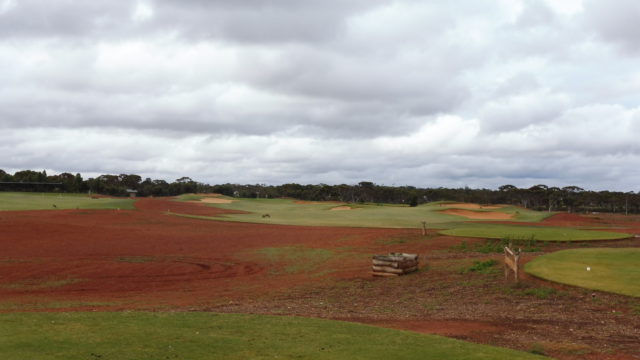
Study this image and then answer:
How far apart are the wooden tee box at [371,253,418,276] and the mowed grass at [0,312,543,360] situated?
37.3 feet

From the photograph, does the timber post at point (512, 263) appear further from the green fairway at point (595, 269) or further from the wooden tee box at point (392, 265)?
the wooden tee box at point (392, 265)

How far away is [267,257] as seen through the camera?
33.1 m

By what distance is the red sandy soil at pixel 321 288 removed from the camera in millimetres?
14570

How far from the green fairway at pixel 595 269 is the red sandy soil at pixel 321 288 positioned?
2.37ft

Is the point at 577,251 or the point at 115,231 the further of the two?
the point at 115,231

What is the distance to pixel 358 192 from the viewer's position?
157 m

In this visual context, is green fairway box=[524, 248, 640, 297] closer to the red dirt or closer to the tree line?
the red dirt

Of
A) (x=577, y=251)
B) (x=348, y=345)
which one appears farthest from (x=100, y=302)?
(x=577, y=251)

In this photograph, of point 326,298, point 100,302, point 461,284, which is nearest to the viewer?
point 100,302

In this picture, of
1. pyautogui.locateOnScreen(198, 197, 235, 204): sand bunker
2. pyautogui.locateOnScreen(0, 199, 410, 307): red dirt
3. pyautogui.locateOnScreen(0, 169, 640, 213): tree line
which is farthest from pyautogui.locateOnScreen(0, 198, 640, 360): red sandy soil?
pyautogui.locateOnScreen(0, 169, 640, 213): tree line

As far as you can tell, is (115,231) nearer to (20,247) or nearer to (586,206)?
(20,247)

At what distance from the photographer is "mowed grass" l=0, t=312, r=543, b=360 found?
32.2 feet

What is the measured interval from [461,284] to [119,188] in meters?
140

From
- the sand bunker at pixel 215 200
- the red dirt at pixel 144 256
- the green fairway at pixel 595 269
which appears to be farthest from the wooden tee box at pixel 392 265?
the sand bunker at pixel 215 200
